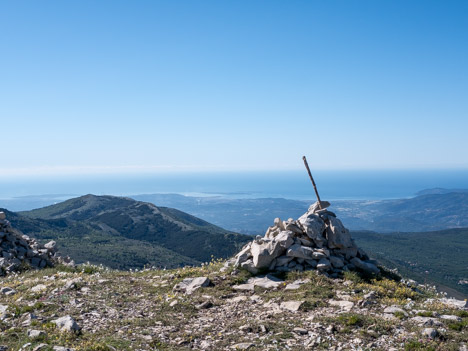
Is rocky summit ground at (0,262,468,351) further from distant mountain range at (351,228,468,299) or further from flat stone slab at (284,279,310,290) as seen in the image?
distant mountain range at (351,228,468,299)

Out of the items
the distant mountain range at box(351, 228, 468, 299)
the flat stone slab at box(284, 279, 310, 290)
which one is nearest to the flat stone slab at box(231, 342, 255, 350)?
the flat stone slab at box(284, 279, 310, 290)

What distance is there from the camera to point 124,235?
123m

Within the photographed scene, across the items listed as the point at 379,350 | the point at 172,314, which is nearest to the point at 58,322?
the point at 172,314

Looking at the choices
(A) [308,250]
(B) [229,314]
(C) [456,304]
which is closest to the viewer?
(B) [229,314]

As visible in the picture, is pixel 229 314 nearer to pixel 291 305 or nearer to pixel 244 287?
pixel 291 305

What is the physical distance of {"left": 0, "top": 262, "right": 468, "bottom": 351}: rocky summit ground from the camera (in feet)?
31.0

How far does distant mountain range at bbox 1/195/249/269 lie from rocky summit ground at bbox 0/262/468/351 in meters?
53.1

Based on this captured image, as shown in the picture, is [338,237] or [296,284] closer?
[296,284]

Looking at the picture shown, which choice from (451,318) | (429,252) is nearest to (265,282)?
(451,318)

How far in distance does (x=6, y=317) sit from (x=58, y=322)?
2.46 meters

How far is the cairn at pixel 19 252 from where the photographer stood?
21547 mm

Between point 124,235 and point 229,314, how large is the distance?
4674 inches

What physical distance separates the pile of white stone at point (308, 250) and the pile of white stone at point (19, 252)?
1397 cm

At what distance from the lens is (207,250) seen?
99938 millimetres
